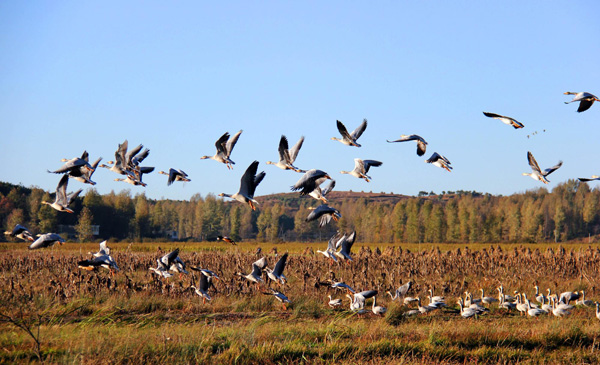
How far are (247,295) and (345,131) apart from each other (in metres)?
9.06

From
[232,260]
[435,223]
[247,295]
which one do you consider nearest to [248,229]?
[435,223]

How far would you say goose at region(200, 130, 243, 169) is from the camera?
15250mm

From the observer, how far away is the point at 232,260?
3259 centimetres

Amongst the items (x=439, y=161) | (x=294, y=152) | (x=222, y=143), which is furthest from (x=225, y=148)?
(x=439, y=161)

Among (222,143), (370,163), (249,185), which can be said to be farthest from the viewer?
(370,163)

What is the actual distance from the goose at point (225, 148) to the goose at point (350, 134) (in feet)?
8.87

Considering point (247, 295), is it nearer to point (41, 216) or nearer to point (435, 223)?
point (41, 216)

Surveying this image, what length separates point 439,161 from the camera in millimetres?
15281

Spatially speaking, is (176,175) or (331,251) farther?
(331,251)

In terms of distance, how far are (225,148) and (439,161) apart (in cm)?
588

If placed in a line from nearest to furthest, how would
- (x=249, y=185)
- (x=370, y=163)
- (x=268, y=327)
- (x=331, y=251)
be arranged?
(x=249, y=185), (x=268, y=327), (x=370, y=163), (x=331, y=251)

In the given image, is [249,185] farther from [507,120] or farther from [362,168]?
[507,120]

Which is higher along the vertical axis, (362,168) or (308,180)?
(362,168)

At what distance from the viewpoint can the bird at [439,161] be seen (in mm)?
15141
